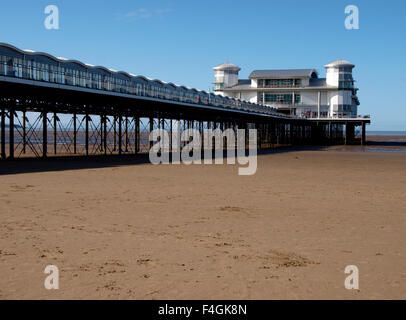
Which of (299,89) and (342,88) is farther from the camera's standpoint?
(299,89)

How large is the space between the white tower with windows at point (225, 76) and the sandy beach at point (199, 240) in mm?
59879

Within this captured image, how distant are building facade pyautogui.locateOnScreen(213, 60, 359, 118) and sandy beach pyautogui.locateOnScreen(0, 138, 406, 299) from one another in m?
55.1

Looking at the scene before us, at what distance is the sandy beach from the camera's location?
5902mm

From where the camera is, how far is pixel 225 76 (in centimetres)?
7456

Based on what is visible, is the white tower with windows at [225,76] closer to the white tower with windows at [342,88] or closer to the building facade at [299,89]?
the building facade at [299,89]

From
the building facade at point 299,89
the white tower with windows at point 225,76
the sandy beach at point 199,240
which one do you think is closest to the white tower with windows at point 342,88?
the building facade at point 299,89

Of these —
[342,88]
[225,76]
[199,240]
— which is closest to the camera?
[199,240]

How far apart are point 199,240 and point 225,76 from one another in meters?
67.9

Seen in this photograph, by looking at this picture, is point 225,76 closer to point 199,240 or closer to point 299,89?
point 299,89

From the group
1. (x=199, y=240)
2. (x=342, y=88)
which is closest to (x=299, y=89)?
(x=342, y=88)

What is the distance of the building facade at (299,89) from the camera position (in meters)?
68.2
